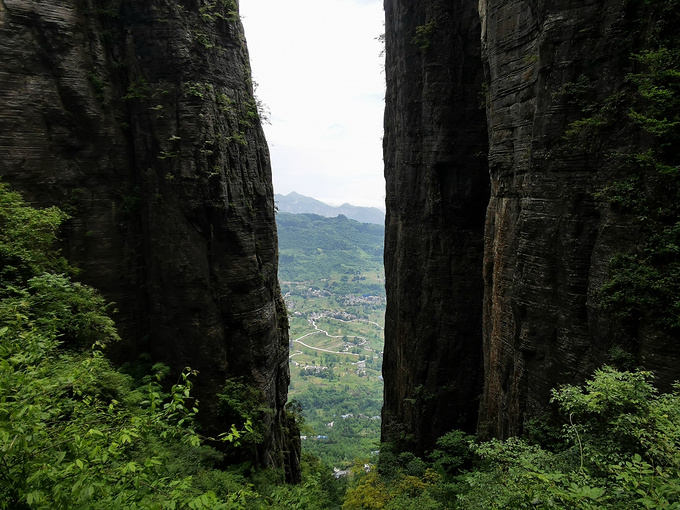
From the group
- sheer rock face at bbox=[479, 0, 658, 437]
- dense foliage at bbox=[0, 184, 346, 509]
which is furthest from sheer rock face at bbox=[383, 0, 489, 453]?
dense foliage at bbox=[0, 184, 346, 509]

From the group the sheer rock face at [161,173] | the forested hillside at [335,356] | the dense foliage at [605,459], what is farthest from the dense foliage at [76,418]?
the forested hillside at [335,356]

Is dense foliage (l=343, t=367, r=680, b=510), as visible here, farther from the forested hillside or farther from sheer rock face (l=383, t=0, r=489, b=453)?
the forested hillside

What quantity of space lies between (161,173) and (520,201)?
1371 centimetres

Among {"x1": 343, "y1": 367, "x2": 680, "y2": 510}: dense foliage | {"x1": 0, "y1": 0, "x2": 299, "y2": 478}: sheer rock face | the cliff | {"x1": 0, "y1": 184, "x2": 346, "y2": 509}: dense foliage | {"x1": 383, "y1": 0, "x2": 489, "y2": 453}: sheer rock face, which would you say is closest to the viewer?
{"x1": 0, "y1": 184, "x2": 346, "y2": 509}: dense foliage

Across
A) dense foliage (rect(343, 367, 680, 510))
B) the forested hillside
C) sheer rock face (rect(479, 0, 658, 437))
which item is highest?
sheer rock face (rect(479, 0, 658, 437))

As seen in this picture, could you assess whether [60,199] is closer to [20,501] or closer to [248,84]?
[248,84]

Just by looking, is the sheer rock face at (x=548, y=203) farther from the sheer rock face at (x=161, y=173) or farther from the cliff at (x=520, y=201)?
the sheer rock face at (x=161, y=173)

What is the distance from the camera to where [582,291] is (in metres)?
9.53

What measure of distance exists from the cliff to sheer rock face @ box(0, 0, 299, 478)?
9.44 metres

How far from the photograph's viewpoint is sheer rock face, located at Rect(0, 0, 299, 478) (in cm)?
1383

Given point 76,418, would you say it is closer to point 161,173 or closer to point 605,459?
point 605,459

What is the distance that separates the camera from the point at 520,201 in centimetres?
1157

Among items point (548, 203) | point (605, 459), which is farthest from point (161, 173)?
point (605, 459)

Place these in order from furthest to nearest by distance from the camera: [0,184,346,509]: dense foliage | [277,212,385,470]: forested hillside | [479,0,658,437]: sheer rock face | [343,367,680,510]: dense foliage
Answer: [277,212,385,470]: forested hillside < [479,0,658,437]: sheer rock face < [343,367,680,510]: dense foliage < [0,184,346,509]: dense foliage
